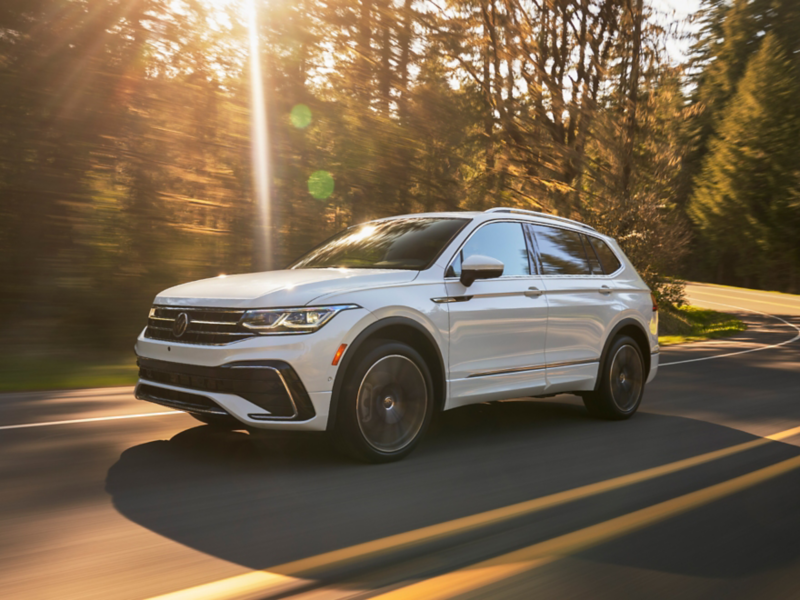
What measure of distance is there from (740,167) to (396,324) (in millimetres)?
55873

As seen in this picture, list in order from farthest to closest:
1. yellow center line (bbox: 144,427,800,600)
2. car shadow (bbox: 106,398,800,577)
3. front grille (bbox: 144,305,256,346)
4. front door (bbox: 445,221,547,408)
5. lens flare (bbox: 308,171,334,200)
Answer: lens flare (bbox: 308,171,334,200) < front door (bbox: 445,221,547,408) < front grille (bbox: 144,305,256,346) < car shadow (bbox: 106,398,800,577) < yellow center line (bbox: 144,427,800,600)

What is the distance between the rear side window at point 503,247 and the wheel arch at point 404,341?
2.30 feet

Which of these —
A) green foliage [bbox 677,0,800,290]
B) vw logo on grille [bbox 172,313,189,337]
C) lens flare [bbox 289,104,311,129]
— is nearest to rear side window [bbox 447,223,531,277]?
vw logo on grille [bbox 172,313,189,337]

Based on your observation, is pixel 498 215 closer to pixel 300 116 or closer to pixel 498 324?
pixel 498 324

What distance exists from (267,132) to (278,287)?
9.91 metres

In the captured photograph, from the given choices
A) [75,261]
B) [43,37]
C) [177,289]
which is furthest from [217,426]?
[43,37]

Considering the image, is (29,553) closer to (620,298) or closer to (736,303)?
(620,298)

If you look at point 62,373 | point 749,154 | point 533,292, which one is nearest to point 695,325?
point 62,373

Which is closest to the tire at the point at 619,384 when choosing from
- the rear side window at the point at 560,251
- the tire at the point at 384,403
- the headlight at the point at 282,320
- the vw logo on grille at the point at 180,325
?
the rear side window at the point at 560,251

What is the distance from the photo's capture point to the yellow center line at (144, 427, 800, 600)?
329 cm

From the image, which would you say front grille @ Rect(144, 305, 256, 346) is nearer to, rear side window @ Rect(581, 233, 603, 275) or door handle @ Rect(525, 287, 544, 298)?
door handle @ Rect(525, 287, 544, 298)

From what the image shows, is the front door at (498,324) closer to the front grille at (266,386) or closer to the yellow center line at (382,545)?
the yellow center line at (382,545)

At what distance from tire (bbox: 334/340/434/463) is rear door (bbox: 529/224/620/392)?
1591 millimetres

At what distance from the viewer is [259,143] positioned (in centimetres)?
1426
